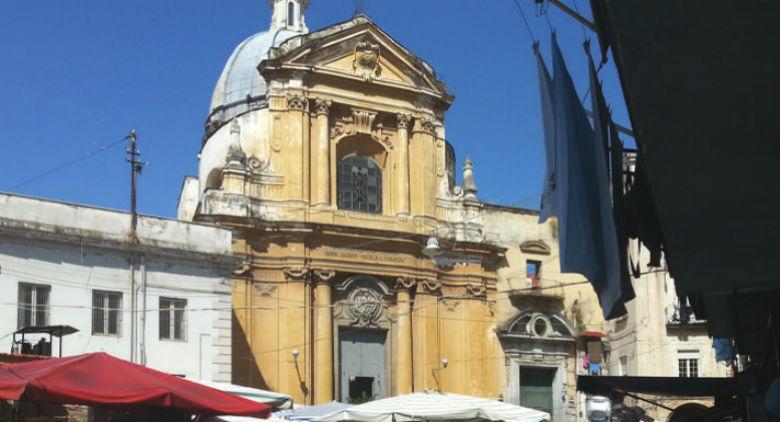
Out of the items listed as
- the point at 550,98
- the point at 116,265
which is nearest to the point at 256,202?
the point at 116,265

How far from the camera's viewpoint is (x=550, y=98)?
27.8 ft

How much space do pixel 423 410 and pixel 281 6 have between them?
28275 mm

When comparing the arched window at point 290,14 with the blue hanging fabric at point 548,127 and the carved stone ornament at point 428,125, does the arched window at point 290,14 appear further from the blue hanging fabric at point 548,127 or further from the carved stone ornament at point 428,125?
the blue hanging fabric at point 548,127

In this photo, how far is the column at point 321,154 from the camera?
33781mm

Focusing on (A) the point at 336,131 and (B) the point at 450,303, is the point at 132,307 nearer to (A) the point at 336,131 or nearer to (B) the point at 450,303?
(A) the point at 336,131

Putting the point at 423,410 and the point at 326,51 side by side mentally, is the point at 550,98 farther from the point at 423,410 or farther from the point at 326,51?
the point at 326,51

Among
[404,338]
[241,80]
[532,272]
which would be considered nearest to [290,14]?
[241,80]

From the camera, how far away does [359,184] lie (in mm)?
35188

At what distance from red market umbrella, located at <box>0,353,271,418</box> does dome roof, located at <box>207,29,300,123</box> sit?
28.2 meters

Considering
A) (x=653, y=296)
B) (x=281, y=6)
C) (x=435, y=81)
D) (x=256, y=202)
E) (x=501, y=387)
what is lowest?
(x=501, y=387)

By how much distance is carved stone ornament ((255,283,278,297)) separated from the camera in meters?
32.4

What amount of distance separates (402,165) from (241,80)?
30.7 ft

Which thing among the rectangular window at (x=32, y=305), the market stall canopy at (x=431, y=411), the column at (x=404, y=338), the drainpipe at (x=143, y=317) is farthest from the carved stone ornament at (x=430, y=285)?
the market stall canopy at (x=431, y=411)

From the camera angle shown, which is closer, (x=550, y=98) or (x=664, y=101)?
(x=664, y=101)
